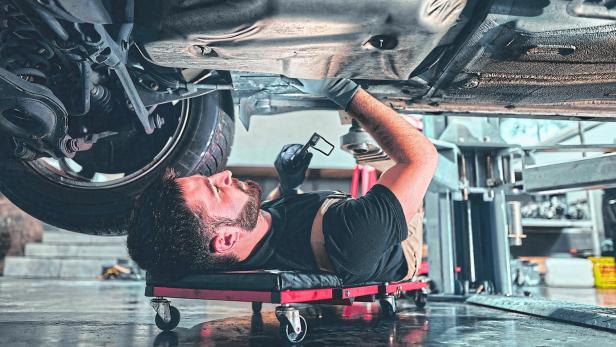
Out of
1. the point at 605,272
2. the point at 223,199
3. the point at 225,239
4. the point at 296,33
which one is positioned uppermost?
the point at 296,33

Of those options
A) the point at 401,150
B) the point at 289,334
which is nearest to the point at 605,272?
the point at 401,150

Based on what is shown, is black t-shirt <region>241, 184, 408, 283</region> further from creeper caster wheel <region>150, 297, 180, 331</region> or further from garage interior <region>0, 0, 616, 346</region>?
creeper caster wheel <region>150, 297, 180, 331</region>

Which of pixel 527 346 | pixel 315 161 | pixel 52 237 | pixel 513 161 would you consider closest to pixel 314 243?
pixel 527 346

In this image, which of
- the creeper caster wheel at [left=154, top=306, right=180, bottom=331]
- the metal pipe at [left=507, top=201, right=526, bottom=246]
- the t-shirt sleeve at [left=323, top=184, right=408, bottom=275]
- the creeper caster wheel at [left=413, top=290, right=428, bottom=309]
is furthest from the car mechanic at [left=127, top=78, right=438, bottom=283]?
the metal pipe at [left=507, top=201, right=526, bottom=246]

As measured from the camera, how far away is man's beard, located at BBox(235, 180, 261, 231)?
1296 mm

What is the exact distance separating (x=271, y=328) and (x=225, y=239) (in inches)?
12.7

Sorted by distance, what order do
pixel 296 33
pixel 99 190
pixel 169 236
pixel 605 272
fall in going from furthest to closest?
pixel 605 272 → pixel 99 190 → pixel 169 236 → pixel 296 33

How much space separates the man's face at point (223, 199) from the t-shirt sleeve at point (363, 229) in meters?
0.23

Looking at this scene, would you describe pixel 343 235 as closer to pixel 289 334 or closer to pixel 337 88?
pixel 289 334

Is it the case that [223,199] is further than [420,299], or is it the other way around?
[420,299]

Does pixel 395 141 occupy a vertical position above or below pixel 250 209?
above

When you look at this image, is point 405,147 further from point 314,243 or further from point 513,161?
point 513,161

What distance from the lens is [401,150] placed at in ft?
4.20

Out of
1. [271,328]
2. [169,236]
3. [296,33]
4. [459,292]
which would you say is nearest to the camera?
[296,33]
